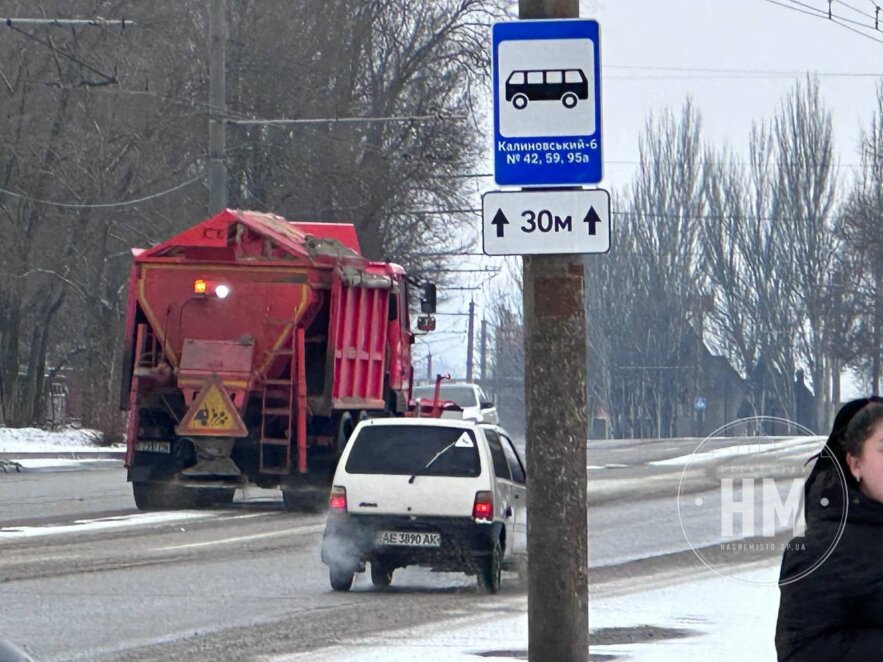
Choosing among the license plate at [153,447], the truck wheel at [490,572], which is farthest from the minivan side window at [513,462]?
the license plate at [153,447]

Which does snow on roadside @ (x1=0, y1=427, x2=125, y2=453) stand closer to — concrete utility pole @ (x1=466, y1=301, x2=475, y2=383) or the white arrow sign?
the white arrow sign

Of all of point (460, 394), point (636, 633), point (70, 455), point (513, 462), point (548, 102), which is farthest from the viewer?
point (460, 394)

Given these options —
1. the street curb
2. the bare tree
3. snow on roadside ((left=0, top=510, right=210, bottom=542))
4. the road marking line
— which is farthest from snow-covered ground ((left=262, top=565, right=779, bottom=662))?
the bare tree

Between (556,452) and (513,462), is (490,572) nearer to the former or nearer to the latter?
(513,462)

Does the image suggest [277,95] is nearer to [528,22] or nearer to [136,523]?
[136,523]

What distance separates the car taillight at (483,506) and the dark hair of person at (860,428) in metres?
10.5

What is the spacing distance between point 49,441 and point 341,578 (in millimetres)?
23265

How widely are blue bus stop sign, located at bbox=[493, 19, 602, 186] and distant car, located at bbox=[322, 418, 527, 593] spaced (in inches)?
295

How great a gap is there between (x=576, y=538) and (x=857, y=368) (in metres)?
75.0

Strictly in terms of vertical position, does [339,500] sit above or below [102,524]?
above

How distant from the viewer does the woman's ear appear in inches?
152

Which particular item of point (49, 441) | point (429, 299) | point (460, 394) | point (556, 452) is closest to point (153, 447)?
point (429, 299)

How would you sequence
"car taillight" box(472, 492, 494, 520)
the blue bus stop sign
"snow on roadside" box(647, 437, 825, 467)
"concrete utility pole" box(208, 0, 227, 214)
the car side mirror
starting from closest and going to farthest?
"snow on roadside" box(647, 437, 825, 467) < the blue bus stop sign < "car taillight" box(472, 492, 494, 520) < the car side mirror < "concrete utility pole" box(208, 0, 227, 214)

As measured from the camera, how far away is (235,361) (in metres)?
21.3
